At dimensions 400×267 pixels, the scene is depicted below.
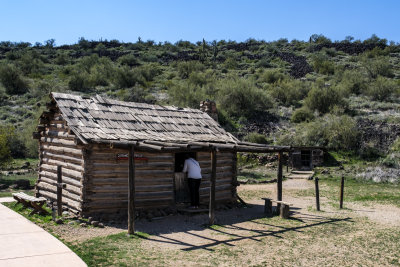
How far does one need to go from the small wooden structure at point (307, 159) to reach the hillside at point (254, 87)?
4.19 ft

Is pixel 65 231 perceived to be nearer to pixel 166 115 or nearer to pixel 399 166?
pixel 166 115

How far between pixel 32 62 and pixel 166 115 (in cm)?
3601

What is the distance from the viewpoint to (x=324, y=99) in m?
30.0

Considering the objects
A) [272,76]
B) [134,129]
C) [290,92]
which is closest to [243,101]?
[290,92]

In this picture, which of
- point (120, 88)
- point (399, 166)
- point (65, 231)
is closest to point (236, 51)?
point (120, 88)

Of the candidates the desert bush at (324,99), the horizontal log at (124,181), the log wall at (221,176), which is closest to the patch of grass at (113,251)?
the horizontal log at (124,181)

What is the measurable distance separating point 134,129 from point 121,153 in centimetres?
125

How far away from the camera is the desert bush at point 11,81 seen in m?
35.5

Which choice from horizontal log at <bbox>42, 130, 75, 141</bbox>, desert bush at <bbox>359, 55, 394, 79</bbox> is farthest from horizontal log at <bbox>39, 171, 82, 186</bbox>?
desert bush at <bbox>359, 55, 394, 79</bbox>

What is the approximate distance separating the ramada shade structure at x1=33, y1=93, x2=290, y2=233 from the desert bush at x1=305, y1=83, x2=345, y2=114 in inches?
719

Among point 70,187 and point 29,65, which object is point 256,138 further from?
point 29,65

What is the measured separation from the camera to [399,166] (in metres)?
20.0

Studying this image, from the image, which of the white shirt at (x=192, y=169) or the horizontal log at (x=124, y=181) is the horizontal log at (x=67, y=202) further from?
the white shirt at (x=192, y=169)

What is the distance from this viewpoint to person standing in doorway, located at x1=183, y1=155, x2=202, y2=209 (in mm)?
11141
